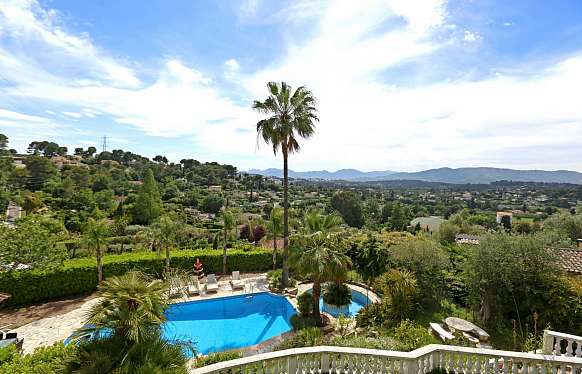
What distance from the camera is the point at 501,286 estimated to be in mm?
10211

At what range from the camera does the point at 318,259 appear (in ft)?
35.3

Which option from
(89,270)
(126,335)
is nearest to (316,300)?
(126,335)

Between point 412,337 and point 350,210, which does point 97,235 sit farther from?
point 350,210

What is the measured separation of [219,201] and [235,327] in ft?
168

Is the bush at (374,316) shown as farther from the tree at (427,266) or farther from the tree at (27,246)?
the tree at (27,246)

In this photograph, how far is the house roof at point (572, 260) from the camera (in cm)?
1177

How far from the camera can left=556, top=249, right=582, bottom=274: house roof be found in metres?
11.8

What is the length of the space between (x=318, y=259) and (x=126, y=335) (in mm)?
6919

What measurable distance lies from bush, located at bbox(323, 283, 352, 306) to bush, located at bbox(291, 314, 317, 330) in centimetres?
86

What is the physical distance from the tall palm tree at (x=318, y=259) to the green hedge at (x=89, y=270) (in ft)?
29.1

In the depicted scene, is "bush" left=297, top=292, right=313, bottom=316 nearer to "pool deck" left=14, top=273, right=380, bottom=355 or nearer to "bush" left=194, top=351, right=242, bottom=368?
"pool deck" left=14, top=273, right=380, bottom=355

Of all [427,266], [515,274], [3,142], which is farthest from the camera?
[3,142]

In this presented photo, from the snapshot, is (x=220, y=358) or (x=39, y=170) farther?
(x=39, y=170)

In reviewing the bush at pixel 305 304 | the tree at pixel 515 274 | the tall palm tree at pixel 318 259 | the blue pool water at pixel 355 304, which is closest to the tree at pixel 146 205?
the blue pool water at pixel 355 304
